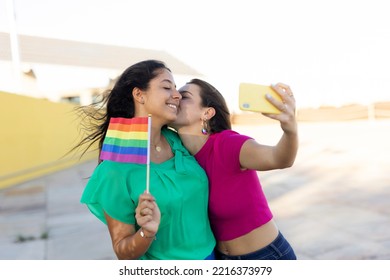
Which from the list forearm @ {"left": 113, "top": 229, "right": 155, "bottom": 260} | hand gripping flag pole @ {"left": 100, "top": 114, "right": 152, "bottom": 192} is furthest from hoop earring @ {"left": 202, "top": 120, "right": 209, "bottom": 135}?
forearm @ {"left": 113, "top": 229, "right": 155, "bottom": 260}

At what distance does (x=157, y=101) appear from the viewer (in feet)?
6.73

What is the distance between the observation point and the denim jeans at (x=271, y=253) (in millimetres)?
2043

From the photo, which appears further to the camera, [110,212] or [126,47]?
[126,47]

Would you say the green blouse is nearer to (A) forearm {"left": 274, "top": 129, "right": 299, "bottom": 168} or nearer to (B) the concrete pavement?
(A) forearm {"left": 274, "top": 129, "right": 299, "bottom": 168}

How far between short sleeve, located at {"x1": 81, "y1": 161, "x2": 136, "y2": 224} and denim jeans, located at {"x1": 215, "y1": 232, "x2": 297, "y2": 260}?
498mm

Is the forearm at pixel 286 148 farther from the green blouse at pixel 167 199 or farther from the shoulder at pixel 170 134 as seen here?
the shoulder at pixel 170 134

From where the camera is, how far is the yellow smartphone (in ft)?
5.62

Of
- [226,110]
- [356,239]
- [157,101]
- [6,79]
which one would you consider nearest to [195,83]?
[226,110]

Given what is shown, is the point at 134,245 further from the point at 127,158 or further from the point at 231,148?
the point at 231,148

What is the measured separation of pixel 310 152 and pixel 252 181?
8298 mm

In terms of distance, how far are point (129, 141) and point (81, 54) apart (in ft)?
54.4

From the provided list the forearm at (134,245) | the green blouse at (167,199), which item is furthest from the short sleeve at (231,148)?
the forearm at (134,245)

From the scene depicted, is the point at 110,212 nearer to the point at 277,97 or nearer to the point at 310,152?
the point at 277,97
